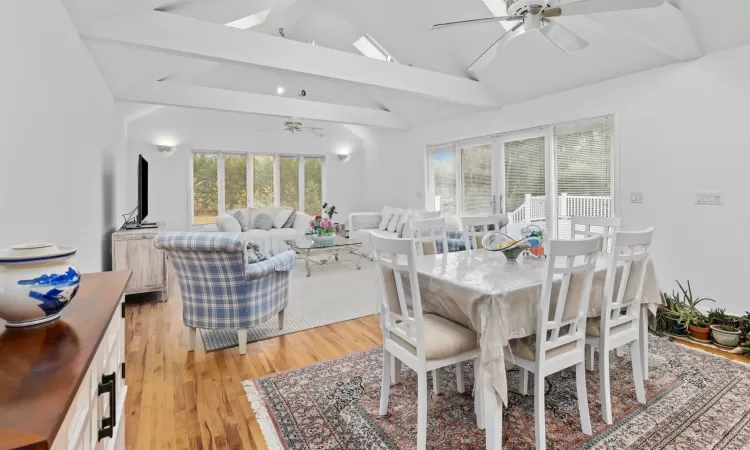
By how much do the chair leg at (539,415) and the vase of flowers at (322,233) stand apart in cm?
421

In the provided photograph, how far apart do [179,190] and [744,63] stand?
8249 mm

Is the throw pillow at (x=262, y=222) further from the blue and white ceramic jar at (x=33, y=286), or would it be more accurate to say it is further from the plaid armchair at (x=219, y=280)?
the blue and white ceramic jar at (x=33, y=286)

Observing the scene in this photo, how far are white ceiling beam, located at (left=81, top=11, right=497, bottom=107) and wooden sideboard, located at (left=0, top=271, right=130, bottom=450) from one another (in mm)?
2545

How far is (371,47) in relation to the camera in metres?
6.04

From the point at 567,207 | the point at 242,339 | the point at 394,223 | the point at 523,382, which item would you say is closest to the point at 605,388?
the point at 523,382

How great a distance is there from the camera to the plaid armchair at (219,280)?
2.63m

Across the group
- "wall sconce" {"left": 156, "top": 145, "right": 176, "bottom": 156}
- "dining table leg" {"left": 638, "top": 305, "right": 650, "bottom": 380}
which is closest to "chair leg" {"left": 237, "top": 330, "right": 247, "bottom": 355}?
"dining table leg" {"left": 638, "top": 305, "right": 650, "bottom": 380}

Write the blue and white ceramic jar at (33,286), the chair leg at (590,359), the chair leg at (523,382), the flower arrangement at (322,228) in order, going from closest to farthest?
1. the blue and white ceramic jar at (33,286)
2. the chair leg at (523,382)
3. the chair leg at (590,359)
4. the flower arrangement at (322,228)

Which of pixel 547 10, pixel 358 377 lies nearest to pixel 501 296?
pixel 358 377

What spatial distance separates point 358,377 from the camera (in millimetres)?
2492

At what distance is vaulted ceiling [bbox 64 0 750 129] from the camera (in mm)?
3074

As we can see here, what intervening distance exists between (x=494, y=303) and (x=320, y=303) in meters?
2.75

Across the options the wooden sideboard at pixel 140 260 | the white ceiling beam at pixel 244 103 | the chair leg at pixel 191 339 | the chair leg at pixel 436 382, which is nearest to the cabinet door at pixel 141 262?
the wooden sideboard at pixel 140 260

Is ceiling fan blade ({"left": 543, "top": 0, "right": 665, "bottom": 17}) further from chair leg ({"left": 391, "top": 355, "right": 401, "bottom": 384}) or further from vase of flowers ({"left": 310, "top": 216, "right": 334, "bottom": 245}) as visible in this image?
vase of flowers ({"left": 310, "top": 216, "right": 334, "bottom": 245})
